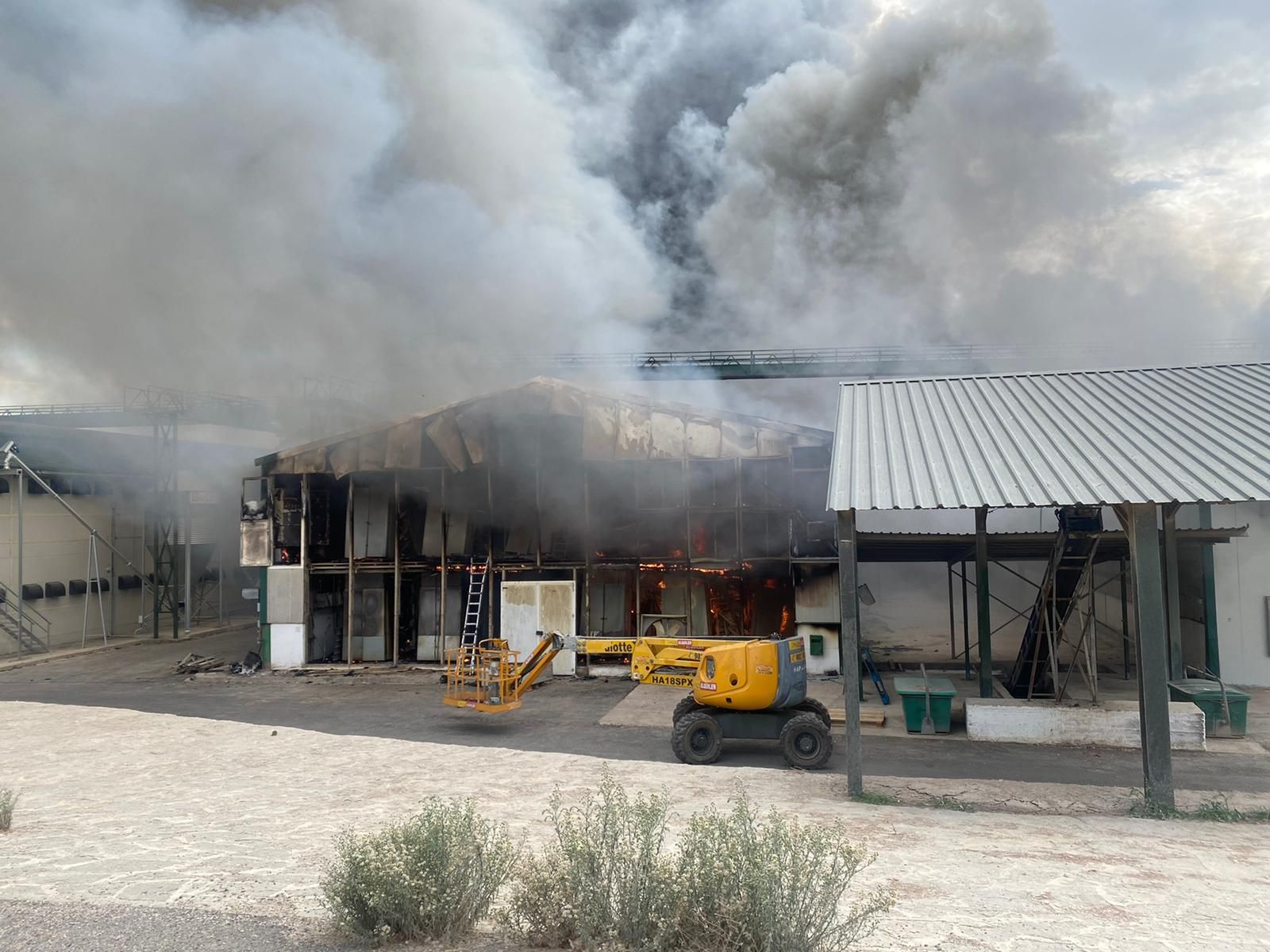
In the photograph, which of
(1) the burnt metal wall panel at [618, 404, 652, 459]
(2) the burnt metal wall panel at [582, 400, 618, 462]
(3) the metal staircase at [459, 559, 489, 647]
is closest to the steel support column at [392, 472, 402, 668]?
(3) the metal staircase at [459, 559, 489, 647]

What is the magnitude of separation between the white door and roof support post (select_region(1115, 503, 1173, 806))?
13.3m

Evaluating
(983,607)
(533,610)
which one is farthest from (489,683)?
(983,607)

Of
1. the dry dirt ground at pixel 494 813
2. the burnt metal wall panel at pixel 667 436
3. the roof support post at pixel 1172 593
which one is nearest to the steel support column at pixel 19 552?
the dry dirt ground at pixel 494 813

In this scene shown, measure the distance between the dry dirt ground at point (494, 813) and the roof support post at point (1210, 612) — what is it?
32.6ft

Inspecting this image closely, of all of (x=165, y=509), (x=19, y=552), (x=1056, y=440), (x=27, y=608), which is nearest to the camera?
(x=1056, y=440)

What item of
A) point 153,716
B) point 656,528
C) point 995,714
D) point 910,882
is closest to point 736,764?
point 995,714

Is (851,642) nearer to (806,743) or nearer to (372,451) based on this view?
(806,743)

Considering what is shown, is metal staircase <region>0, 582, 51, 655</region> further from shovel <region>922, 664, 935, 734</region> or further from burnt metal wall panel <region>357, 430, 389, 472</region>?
shovel <region>922, 664, 935, 734</region>

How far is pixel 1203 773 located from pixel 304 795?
39.0 feet

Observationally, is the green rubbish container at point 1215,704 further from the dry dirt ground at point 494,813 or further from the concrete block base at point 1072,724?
the dry dirt ground at point 494,813

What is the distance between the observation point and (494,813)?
855cm

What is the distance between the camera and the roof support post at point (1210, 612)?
16.4 metres

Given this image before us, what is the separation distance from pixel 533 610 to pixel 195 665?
Result: 923 centimetres

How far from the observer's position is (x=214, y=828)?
7.80m
